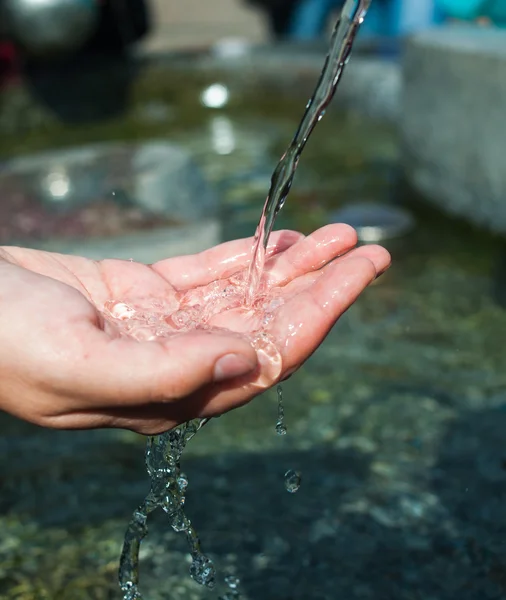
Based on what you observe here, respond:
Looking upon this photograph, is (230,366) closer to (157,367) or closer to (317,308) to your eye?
(157,367)

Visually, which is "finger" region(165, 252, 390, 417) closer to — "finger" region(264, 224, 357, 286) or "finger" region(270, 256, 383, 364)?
"finger" region(270, 256, 383, 364)

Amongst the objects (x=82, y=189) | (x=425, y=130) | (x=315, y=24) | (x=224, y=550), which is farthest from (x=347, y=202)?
(x=315, y=24)

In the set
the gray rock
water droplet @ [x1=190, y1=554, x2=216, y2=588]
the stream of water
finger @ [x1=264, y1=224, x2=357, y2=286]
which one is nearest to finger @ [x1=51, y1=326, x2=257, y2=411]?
the stream of water

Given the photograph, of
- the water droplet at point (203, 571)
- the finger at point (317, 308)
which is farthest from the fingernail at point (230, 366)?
the water droplet at point (203, 571)

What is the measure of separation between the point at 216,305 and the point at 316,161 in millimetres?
4292

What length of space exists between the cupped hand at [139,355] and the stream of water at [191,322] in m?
0.11

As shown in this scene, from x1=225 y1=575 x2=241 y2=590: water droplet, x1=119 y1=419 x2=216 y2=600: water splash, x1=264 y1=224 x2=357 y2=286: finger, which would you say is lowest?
x1=225 y1=575 x2=241 y2=590: water droplet

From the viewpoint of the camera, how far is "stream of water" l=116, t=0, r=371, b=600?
1862 mm

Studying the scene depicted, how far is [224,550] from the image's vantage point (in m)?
2.40

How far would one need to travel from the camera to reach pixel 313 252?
1915 mm

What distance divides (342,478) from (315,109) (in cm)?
125

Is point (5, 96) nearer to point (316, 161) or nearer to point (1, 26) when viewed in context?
point (1, 26)

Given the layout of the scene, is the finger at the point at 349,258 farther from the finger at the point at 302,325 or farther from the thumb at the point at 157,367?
the thumb at the point at 157,367

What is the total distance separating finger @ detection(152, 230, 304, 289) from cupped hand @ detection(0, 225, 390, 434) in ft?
0.73
